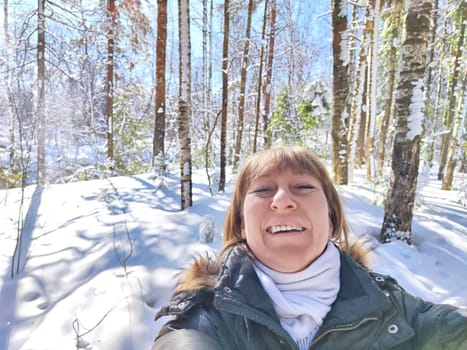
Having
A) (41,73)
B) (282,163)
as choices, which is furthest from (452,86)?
(41,73)

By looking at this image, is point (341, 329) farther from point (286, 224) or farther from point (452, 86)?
point (452, 86)

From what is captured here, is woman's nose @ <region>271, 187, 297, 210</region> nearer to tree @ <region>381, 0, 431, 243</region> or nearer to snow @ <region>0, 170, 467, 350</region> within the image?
snow @ <region>0, 170, 467, 350</region>

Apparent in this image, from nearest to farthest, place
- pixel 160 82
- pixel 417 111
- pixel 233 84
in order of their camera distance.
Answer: pixel 417 111, pixel 160 82, pixel 233 84

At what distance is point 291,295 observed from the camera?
50.7 inches

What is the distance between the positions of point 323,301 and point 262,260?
295mm

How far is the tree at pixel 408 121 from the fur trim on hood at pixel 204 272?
8.83 feet

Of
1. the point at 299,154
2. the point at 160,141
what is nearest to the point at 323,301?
the point at 299,154

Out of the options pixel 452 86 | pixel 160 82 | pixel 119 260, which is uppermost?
pixel 452 86

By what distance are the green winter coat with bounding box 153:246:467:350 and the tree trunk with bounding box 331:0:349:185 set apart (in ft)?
18.6

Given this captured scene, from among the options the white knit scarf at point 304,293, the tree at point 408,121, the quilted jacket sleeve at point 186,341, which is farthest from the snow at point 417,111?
the quilted jacket sleeve at point 186,341

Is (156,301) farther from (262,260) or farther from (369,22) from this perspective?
(369,22)

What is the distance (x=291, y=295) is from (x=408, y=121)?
3.39m

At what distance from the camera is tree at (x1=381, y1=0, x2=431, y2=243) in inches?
147

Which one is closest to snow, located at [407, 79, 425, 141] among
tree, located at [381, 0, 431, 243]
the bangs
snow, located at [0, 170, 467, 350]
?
tree, located at [381, 0, 431, 243]
